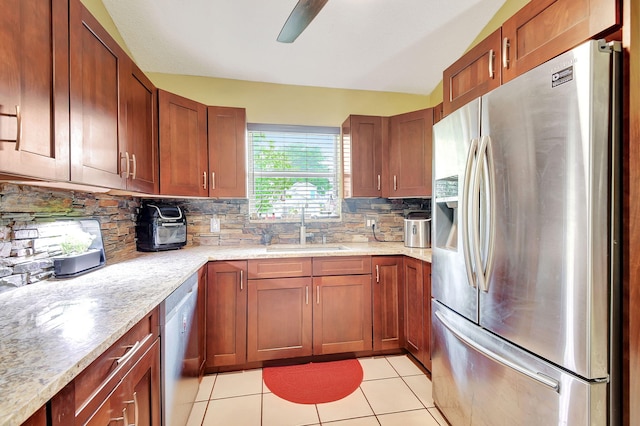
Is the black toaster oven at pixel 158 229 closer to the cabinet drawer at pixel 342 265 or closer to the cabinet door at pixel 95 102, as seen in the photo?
the cabinet door at pixel 95 102

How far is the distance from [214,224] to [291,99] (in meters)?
1.47

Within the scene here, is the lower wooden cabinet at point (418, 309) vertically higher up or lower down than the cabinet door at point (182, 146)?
lower down

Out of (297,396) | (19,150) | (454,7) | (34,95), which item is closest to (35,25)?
(34,95)

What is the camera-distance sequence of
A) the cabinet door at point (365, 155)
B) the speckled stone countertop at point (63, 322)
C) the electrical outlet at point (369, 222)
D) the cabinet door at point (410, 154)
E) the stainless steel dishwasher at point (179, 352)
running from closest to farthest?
the speckled stone countertop at point (63, 322)
the stainless steel dishwasher at point (179, 352)
the cabinet door at point (410, 154)
the cabinet door at point (365, 155)
the electrical outlet at point (369, 222)

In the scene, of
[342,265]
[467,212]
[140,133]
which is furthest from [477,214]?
[140,133]

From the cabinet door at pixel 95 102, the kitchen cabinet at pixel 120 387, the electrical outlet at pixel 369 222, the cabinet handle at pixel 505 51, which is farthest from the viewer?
the electrical outlet at pixel 369 222

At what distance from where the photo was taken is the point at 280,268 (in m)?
2.19

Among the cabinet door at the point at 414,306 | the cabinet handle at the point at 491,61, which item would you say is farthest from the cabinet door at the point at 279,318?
the cabinet handle at the point at 491,61

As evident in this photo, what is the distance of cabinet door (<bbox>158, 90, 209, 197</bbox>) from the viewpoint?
2.10m

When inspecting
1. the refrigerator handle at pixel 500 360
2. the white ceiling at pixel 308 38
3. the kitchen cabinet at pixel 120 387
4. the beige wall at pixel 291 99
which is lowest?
the refrigerator handle at pixel 500 360

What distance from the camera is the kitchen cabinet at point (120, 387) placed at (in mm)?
660

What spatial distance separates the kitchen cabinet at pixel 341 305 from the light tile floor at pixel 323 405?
0.94ft

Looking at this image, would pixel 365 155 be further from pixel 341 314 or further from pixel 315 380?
pixel 315 380

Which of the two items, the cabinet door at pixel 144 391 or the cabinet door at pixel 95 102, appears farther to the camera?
the cabinet door at pixel 95 102
